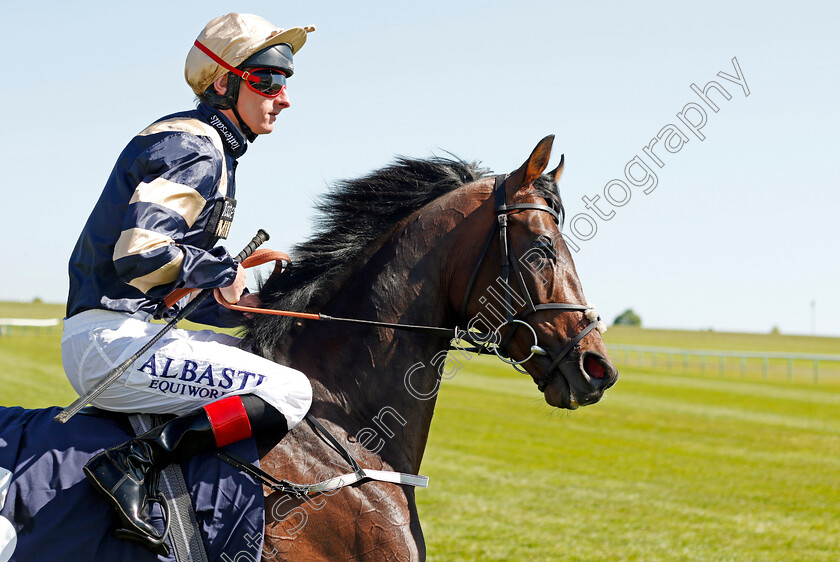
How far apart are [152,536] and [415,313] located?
46.5 inches

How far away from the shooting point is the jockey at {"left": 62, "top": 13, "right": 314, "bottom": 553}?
7.74 ft

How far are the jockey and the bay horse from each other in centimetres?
21

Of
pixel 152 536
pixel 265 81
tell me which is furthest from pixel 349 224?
pixel 152 536

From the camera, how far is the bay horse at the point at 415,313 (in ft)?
8.82

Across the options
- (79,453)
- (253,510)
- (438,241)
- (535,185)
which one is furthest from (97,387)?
(535,185)

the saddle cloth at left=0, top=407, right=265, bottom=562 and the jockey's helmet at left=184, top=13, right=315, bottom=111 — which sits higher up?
the jockey's helmet at left=184, top=13, right=315, bottom=111

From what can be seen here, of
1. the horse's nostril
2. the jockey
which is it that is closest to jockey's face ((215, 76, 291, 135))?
the jockey

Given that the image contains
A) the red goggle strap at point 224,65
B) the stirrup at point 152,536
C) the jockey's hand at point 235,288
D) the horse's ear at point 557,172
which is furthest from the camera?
the horse's ear at point 557,172

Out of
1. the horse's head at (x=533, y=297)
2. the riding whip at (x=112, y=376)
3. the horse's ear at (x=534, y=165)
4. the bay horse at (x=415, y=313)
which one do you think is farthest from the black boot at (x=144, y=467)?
the horse's ear at (x=534, y=165)

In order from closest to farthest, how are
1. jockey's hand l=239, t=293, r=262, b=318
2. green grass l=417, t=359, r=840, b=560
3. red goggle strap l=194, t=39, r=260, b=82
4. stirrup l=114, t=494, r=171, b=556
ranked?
stirrup l=114, t=494, r=171, b=556 → red goggle strap l=194, t=39, r=260, b=82 → jockey's hand l=239, t=293, r=262, b=318 → green grass l=417, t=359, r=840, b=560

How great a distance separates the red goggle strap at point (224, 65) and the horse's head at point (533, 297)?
1017mm

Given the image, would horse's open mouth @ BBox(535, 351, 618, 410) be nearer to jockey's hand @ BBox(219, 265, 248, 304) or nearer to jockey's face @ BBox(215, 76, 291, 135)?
jockey's hand @ BBox(219, 265, 248, 304)

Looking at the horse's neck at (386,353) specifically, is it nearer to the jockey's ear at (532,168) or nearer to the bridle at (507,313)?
the bridle at (507,313)

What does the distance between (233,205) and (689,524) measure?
6809 mm
